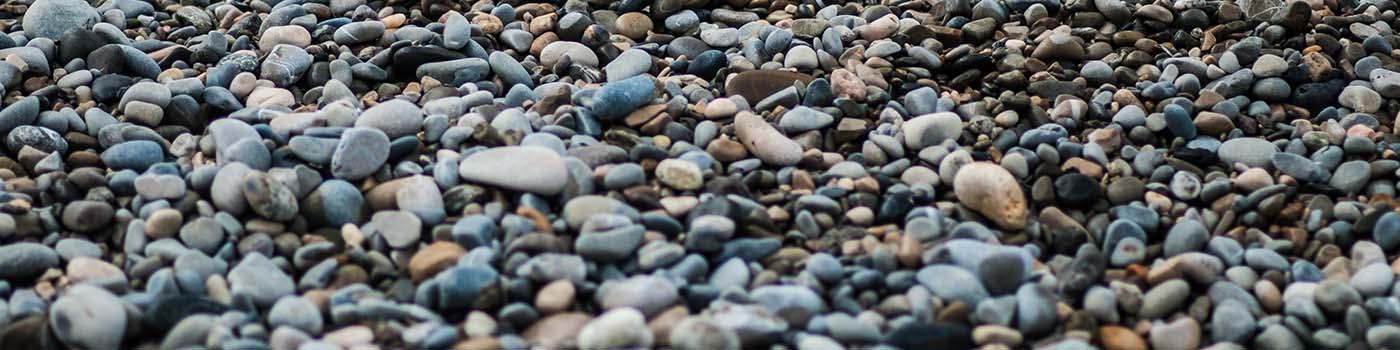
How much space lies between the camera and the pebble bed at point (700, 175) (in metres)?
1.76

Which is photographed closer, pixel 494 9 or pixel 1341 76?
pixel 1341 76

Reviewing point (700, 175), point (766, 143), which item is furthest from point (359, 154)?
point (766, 143)

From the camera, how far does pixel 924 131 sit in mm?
2299

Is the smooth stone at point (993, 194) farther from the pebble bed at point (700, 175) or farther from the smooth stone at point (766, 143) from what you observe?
the smooth stone at point (766, 143)

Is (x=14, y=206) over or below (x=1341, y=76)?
over

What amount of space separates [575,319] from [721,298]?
0.66ft

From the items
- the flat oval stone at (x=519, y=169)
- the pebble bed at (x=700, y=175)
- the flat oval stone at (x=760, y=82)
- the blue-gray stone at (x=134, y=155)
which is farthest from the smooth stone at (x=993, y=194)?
the blue-gray stone at (x=134, y=155)

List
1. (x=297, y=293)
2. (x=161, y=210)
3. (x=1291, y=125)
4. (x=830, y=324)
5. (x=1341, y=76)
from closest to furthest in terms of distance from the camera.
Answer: (x=830, y=324) < (x=297, y=293) < (x=161, y=210) < (x=1291, y=125) < (x=1341, y=76)

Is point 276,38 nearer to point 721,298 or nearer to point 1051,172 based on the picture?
point 721,298

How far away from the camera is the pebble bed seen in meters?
1.76

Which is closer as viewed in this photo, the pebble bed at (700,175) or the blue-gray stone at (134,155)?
the pebble bed at (700,175)

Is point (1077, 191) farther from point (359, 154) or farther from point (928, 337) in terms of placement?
point (359, 154)

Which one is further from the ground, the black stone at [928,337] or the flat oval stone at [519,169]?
the flat oval stone at [519,169]

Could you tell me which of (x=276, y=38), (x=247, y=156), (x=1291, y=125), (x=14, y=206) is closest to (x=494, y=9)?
(x=276, y=38)
